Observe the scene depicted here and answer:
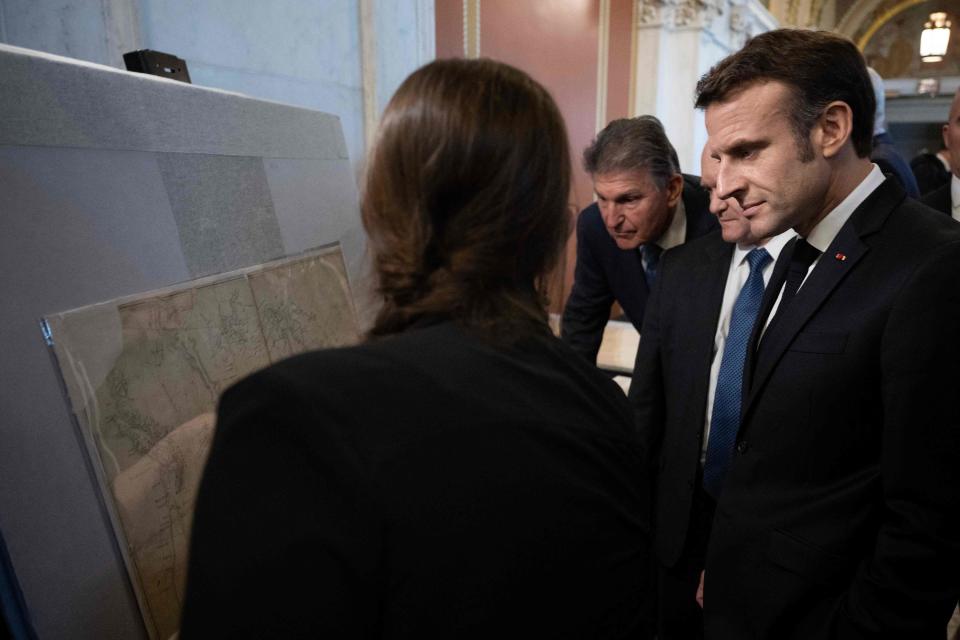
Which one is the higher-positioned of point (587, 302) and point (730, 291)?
point (730, 291)

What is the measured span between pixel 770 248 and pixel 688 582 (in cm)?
84

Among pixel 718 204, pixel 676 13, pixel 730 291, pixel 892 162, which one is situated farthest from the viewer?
pixel 676 13

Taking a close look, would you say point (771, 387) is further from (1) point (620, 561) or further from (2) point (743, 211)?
(1) point (620, 561)

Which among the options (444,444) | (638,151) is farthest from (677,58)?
(444,444)

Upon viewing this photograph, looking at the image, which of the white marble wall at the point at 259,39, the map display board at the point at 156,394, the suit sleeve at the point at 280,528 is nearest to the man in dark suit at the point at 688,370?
the white marble wall at the point at 259,39

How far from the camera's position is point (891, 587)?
110 cm

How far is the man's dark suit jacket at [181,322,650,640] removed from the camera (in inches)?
21.2

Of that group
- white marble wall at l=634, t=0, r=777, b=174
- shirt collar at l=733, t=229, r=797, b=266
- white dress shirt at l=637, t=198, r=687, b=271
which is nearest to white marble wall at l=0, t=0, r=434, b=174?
shirt collar at l=733, t=229, r=797, b=266

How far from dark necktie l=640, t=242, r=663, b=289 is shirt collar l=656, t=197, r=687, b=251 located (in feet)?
0.07

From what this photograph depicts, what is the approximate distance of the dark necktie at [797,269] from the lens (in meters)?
1.28

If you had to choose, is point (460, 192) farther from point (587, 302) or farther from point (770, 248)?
point (587, 302)

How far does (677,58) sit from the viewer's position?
6.62 metres

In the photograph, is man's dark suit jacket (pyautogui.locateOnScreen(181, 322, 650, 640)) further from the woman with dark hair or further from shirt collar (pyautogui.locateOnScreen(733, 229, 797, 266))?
shirt collar (pyautogui.locateOnScreen(733, 229, 797, 266))

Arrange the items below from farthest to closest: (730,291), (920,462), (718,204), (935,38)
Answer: (935,38), (730,291), (718,204), (920,462)
